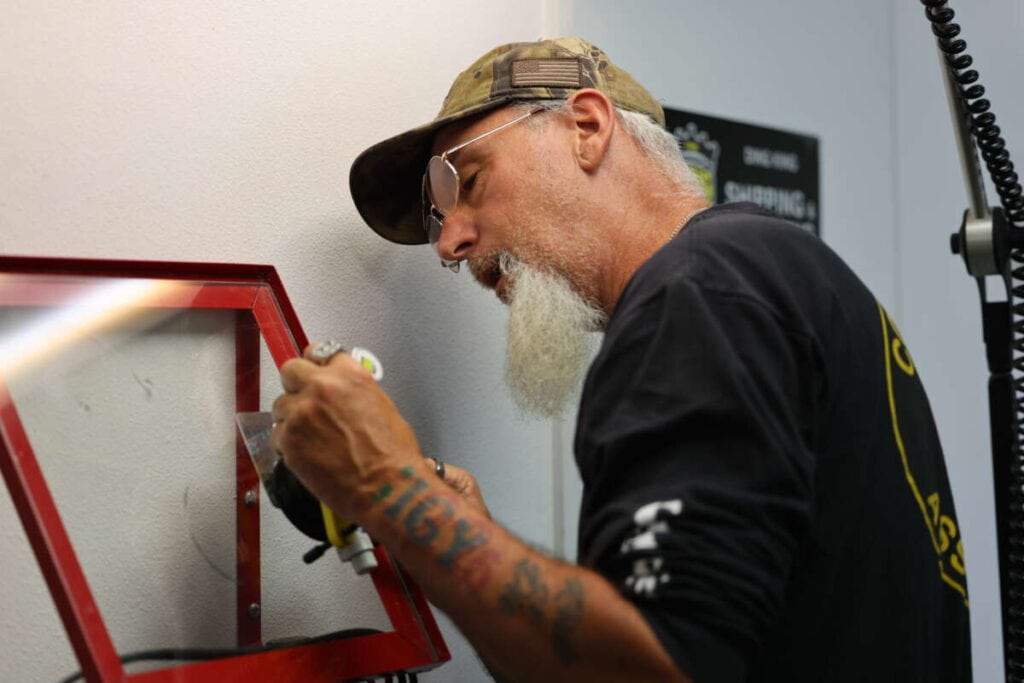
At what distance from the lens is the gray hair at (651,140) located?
4.40 feet

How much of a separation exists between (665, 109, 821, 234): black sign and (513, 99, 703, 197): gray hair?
0.39 metres

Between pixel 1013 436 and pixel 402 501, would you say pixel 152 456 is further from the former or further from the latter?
pixel 1013 436

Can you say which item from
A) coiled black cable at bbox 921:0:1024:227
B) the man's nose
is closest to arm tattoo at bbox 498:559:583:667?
the man's nose

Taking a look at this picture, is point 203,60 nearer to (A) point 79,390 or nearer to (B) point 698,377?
(A) point 79,390

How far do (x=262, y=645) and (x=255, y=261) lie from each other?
0.45m

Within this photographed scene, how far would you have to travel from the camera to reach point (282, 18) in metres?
1.36

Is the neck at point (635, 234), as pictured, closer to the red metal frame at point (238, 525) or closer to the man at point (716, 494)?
the man at point (716, 494)

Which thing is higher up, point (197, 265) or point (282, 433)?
point (197, 265)

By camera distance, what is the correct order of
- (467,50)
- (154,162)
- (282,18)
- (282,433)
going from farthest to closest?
(467,50) → (282,18) → (154,162) → (282,433)

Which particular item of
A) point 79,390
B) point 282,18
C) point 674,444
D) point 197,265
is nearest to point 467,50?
point 282,18

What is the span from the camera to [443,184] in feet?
4.48

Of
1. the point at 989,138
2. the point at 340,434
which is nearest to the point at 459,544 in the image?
the point at 340,434

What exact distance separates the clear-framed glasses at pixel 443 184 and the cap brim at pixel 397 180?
0.09 feet

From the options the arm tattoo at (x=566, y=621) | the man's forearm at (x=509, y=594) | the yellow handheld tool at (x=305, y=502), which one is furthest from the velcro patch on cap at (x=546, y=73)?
the arm tattoo at (x=566, y=621)
